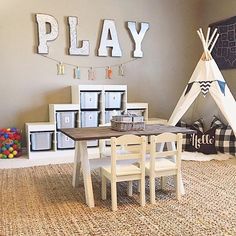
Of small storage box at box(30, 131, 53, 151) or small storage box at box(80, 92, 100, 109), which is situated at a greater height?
small storage box at box(80, 92, 100, 109)

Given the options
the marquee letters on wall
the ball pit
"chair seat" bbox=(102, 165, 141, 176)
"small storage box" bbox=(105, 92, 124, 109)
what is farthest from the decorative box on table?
the marquee letters on wall

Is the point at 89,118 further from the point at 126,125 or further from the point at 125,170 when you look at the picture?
the point at 125,170

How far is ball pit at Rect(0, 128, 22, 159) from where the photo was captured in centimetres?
462

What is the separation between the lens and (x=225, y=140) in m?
4.90

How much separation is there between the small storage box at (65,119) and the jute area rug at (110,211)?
1071mm

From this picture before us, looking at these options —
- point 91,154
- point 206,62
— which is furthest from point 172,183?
point 206,62

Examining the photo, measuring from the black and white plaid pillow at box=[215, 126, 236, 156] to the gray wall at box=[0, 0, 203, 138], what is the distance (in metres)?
1.31

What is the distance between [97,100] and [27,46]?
1.42m

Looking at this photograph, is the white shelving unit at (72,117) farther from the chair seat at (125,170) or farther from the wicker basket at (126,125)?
the chair seat at (125,170)

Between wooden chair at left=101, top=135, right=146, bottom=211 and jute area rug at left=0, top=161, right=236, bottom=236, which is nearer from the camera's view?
jute area rug at left=0, top=161, right=236, bottom=236

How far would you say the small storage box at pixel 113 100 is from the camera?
5051 millimetres

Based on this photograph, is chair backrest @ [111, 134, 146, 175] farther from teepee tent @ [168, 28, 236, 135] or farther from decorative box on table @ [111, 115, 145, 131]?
teepee tent @ [168, 28, 236, 135]

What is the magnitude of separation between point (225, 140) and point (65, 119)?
2.57 metres

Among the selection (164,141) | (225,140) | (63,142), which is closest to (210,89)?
(225,140)
